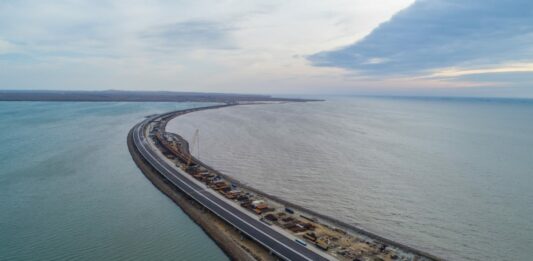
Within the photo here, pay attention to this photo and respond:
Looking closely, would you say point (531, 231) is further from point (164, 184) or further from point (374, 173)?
point (164, 184)

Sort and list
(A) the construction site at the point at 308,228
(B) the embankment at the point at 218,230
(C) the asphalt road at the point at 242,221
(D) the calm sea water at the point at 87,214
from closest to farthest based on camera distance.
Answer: (C) the asphalt road at the point at 242,221 → (B) the embankment at the point at 218,230 → (A) the construction site at the point at 308,228 → (D) the calm sea water at the point at 87,214

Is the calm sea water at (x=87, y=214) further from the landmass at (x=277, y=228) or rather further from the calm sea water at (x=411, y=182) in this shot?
the calm sea water at (x=411, y=182)

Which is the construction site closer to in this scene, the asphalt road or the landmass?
the landmass

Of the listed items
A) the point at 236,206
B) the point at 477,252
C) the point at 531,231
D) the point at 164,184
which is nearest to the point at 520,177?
the point at 531,231

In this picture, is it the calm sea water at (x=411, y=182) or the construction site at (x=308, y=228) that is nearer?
the construction site at (x=308, y=228)

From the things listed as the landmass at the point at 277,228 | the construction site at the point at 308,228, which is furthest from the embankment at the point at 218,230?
the construction site at the point at 308,228

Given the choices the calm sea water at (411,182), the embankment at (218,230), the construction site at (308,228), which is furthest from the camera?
→ the calm sea water at (411,182)
